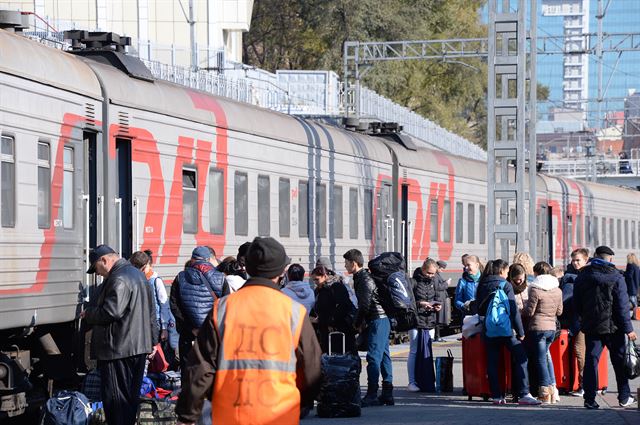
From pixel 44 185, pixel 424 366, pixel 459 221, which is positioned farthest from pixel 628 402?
pixel 459 221

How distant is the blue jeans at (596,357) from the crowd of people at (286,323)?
14 millimetres

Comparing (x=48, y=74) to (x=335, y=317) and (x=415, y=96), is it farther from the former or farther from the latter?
(x=415, y=96)

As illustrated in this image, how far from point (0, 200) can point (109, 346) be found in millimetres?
2065

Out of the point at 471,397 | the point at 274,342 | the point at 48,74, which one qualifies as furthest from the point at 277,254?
the point at 471,397

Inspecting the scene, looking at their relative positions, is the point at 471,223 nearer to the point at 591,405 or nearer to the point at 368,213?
the point at 368,213

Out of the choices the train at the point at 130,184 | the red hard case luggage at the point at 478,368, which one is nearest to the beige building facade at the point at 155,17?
the train at the point at 130,184

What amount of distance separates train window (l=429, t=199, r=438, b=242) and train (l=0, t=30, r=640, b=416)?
2.10 m

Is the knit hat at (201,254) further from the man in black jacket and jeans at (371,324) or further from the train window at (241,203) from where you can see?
the train window at (241,203)

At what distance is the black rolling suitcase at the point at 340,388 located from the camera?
14906mm

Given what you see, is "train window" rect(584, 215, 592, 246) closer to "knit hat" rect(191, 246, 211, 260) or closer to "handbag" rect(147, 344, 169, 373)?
"handbag" rect(147, 344, 169, 373)

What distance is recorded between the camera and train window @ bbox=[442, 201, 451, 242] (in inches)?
1209

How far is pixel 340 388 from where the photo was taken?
14914 mm

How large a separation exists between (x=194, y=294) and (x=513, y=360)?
12.0ft

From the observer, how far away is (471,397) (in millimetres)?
16875
